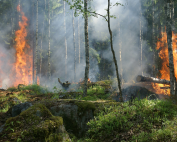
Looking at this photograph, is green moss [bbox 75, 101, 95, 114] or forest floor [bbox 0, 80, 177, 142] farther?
green moss [bbox 75, 101, 95, 114]

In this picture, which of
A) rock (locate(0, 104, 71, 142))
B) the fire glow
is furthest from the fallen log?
the fire glow

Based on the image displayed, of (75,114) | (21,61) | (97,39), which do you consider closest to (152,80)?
(75,114)

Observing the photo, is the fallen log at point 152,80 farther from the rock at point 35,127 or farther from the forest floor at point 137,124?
the rock at point 35,127

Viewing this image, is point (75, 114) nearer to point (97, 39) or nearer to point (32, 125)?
point (32, 125)

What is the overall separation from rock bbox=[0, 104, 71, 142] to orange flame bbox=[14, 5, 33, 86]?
25153 mm

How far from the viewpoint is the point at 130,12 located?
29000 mm

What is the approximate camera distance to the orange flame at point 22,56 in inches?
1038

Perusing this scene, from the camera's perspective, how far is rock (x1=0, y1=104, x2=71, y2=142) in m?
2.95

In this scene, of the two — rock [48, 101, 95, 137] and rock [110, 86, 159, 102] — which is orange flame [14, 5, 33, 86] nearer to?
rock [110, 86, 159, 102]

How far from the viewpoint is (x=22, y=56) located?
2755 cm

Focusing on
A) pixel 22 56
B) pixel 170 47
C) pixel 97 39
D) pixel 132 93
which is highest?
pixel 97 39

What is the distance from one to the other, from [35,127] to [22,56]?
27.9m

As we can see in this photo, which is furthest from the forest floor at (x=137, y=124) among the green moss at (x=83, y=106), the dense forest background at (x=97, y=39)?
the dense forest background at (x=97, y=39)

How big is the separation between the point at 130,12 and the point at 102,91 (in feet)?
80.3
